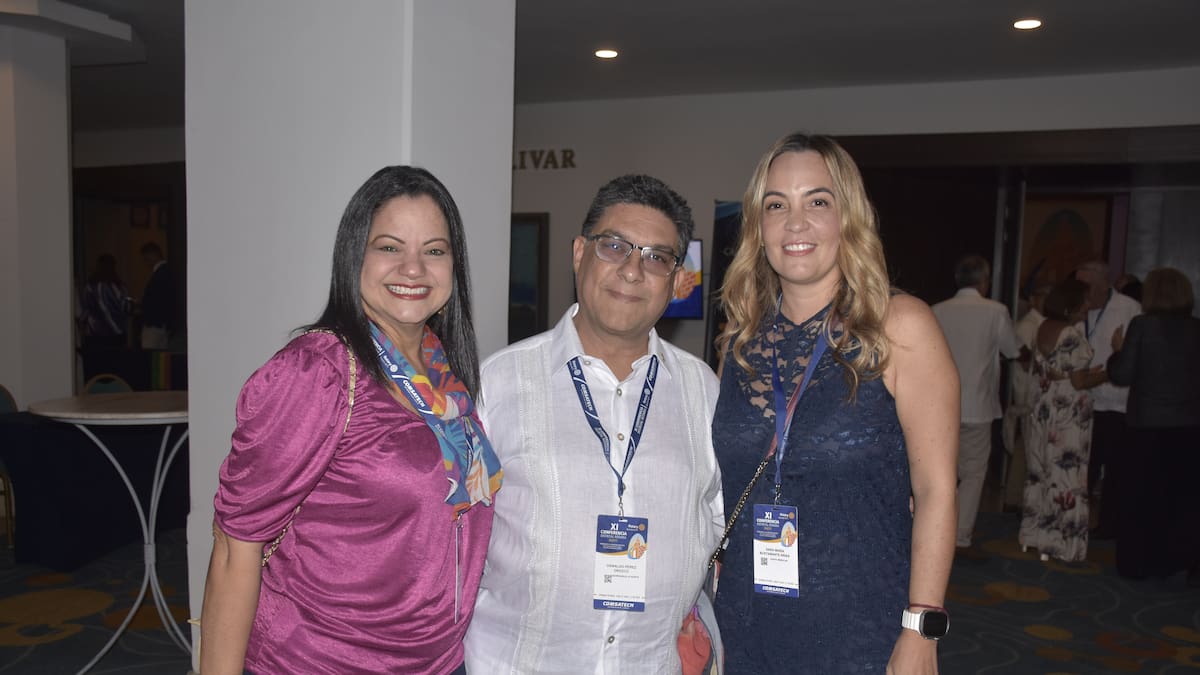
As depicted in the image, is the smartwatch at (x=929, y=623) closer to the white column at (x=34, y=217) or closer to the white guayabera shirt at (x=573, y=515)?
the white guayabera shirt at (x=573, y=515)

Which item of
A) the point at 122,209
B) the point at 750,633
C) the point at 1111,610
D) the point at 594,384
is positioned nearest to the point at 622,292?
the point at 594,384

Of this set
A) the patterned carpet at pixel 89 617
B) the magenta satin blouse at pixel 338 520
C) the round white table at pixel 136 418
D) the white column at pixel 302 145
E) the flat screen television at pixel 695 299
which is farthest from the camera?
the flat screen television at pixel 695 299

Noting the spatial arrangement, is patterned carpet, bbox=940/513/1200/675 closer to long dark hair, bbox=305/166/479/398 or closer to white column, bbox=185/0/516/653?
white column, bbox=185/0/516/653

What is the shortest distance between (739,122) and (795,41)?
193cm

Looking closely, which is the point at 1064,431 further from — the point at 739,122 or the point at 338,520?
the point at 338,520

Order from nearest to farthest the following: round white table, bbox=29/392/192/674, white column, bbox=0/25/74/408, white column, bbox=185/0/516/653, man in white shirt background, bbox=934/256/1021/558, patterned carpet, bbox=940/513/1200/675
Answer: white column, bbox=185/0/516/653
round white table, bbox=29/392/192/674
patterned carpet, bbox=940/513/1200/675
man in white shirt background, bbox=934/256/1021/558
white column, bbox=0/25/74/408

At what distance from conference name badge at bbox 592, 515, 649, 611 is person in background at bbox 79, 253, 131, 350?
31.6ft

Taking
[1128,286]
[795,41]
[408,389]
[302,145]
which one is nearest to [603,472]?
[408,389]

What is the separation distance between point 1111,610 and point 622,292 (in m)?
4.16

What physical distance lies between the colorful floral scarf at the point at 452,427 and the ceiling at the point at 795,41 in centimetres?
412

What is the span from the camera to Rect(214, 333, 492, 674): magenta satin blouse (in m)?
1.45

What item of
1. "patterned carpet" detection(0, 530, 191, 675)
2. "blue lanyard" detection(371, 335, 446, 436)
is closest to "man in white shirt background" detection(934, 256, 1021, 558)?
"patterned carpet" detection(0, 530, 191, 675)

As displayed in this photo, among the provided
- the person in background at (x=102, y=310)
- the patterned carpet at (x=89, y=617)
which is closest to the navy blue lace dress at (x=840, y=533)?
the patterned carpet at (x=89, y=617)

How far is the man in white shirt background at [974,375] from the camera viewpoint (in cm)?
548
